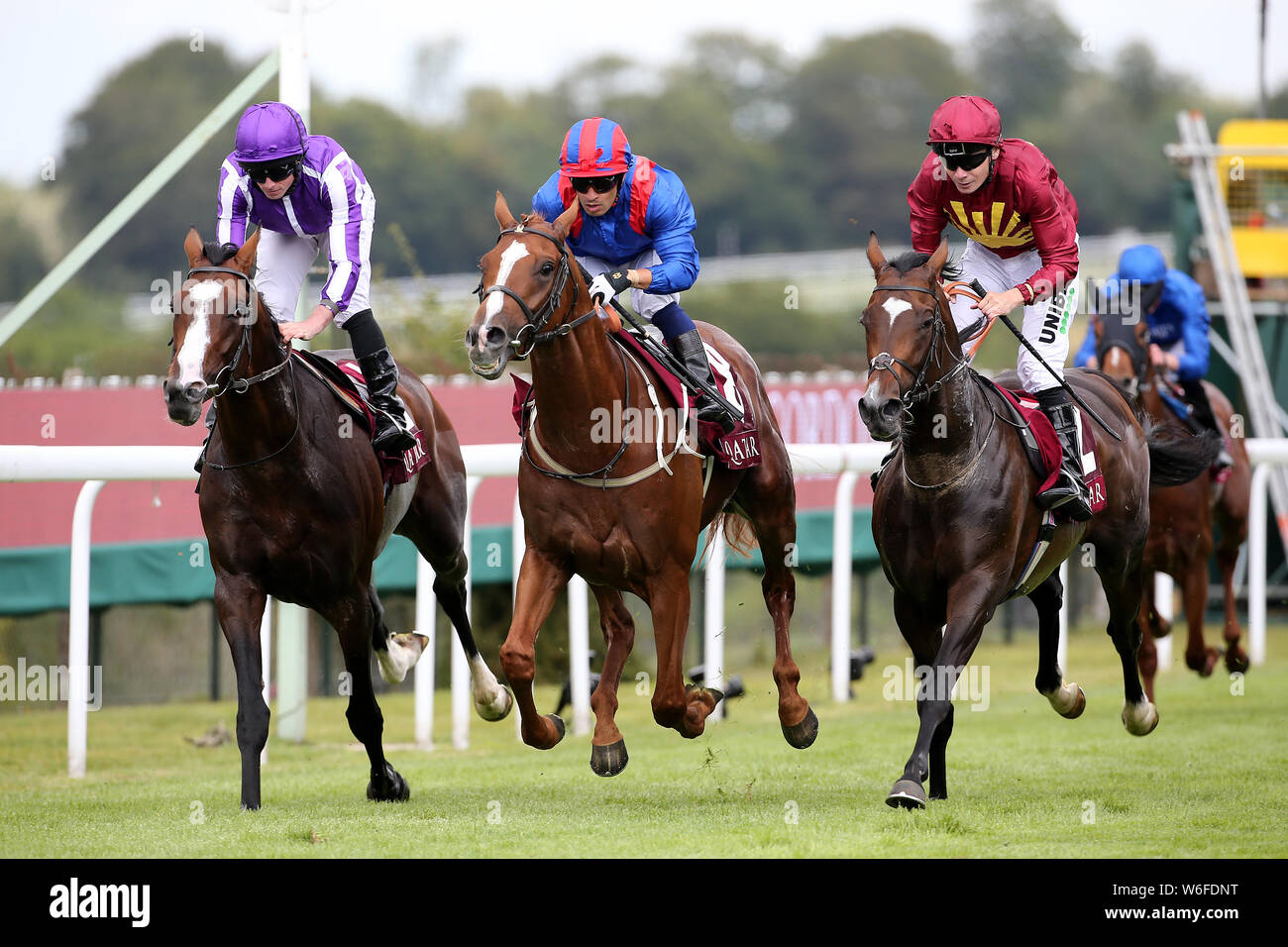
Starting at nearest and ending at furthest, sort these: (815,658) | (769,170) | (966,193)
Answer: (966,193) < (815,658) < (769,170)

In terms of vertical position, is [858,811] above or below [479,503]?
below

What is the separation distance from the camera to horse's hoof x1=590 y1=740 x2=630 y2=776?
5586 mm

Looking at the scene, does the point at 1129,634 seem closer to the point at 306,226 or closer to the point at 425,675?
the point at 425,675

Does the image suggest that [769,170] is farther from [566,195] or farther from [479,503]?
[566,195]

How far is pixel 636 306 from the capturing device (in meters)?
6.47

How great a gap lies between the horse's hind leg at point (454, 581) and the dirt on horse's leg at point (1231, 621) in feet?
13.8

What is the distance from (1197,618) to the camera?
898 cm

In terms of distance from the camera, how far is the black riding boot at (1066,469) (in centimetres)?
605

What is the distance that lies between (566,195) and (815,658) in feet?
20.2

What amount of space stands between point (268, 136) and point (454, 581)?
216 cm

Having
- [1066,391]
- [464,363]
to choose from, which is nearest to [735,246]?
[464,363]

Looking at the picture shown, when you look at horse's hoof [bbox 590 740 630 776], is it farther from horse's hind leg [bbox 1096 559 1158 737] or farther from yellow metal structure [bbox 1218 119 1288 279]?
yellow metal structure [bbox 1218 119 1288 279]

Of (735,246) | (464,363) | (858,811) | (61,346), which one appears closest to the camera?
(858,811)
